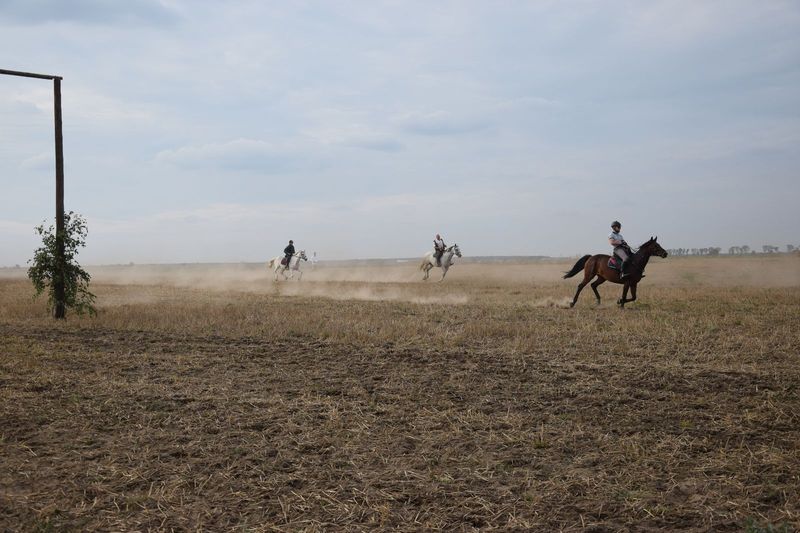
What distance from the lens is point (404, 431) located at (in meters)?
7.37

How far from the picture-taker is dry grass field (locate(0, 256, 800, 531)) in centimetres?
524

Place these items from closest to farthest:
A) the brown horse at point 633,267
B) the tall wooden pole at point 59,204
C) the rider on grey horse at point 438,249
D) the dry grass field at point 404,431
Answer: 1. the dry grass field at point 404,431
2. the tall wooden pole at point 59,204
3. the brown horse at point 633,267
4. the rider on grey horse at point 438,249

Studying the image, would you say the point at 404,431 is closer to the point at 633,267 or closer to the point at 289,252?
the point at 633,267

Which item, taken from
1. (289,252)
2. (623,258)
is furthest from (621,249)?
(289,252)

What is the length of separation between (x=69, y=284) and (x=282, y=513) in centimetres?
1639

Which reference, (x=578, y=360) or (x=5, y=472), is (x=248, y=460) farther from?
(x=578, y=360)

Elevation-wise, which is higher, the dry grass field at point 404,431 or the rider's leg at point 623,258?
the rider's leg at point 623,258

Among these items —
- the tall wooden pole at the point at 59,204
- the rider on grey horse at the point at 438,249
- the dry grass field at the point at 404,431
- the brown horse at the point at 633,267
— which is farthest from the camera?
the rider on grey horse at the point at 438,249

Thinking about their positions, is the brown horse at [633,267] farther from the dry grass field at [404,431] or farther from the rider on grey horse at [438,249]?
the rider on grey horse at [438,249]

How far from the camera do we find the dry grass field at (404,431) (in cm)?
524

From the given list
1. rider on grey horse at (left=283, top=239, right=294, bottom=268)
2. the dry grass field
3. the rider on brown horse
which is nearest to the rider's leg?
the rider on brown horse

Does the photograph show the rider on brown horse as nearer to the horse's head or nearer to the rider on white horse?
the horse's head

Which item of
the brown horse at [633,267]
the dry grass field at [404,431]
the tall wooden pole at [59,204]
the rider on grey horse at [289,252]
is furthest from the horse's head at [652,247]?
the rider on grey horse at [289,252]

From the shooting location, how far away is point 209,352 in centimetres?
1256
